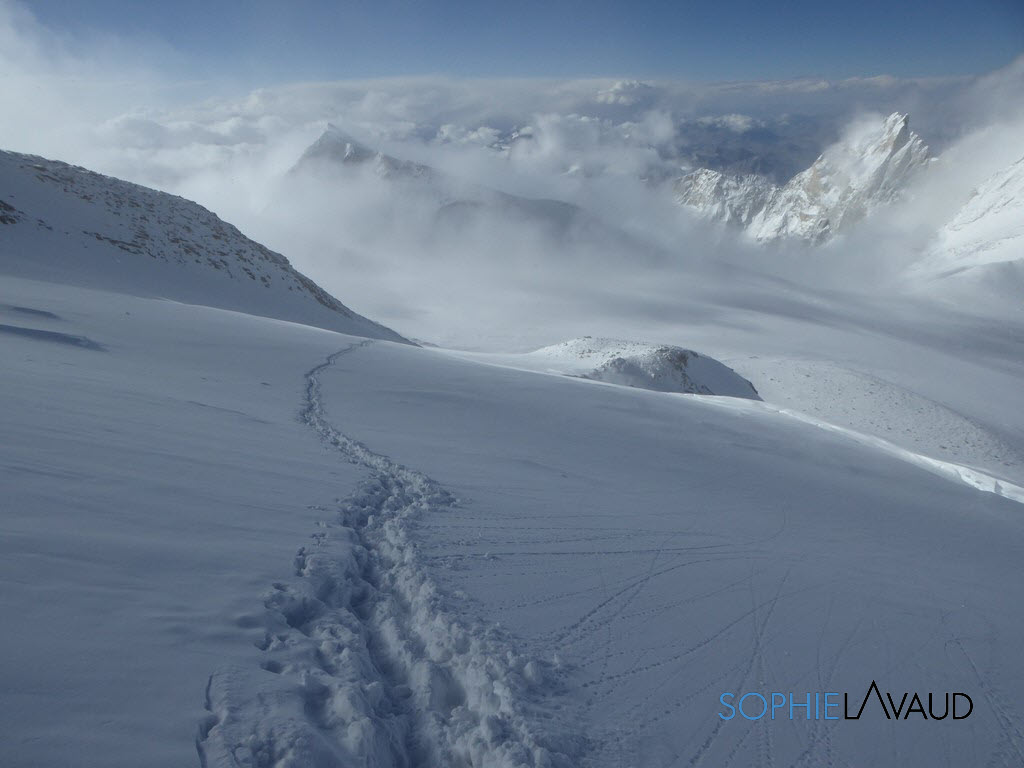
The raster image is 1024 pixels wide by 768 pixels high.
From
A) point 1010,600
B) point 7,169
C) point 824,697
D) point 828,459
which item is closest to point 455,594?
point 824,697

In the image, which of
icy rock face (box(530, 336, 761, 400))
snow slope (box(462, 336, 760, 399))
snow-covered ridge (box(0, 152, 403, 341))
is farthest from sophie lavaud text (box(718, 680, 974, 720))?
icy rock face (box(530, 336, 761, 400))

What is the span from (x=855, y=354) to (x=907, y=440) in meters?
36.3

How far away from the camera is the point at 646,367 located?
3256 centimetres

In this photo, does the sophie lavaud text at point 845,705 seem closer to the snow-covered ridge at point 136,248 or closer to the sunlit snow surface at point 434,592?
the sunlit snow surface at point 434,592

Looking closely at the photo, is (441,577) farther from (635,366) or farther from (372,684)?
(635,366)

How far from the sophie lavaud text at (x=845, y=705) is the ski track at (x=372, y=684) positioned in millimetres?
1332

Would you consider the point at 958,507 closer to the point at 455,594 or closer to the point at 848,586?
the point at 848,586

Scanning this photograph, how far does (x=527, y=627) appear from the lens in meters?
4.29

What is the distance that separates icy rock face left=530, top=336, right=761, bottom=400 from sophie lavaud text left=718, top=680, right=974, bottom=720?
25251mm

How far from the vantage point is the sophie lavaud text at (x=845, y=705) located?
390 cm

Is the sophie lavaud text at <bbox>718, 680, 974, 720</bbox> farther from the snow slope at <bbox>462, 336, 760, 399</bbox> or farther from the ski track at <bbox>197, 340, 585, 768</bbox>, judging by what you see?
the snow slope at <bbox>462, 336, 760, 399</bbox>

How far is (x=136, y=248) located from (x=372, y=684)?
90.2 ft

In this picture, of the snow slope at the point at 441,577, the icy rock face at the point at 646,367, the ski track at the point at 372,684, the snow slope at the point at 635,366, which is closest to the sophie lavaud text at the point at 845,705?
the snow slope at the point at 441,577

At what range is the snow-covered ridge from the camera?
20.0 m
